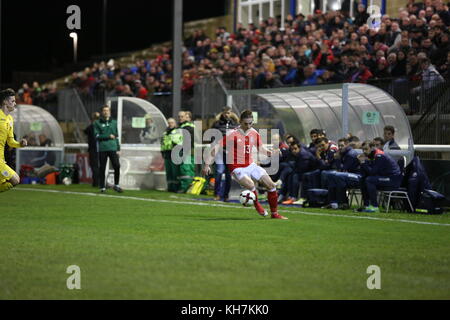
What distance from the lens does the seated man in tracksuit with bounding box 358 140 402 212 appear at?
17.9m

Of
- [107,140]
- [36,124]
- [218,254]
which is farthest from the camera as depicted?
[36,124]

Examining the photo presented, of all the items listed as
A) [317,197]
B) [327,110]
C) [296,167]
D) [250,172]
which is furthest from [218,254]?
[327,110]

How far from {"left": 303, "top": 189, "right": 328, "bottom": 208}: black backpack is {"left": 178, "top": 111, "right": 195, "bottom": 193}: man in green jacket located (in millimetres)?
6421

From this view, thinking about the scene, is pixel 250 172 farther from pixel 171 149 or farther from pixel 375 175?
pixel 171 149

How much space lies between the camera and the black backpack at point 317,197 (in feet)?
63.6

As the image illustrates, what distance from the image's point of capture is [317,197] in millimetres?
19500

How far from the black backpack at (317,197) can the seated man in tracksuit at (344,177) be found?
23cm

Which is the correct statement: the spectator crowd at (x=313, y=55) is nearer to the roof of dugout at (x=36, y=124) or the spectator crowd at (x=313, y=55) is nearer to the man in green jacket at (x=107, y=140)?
the roof of dugout at (x=36, y=124)

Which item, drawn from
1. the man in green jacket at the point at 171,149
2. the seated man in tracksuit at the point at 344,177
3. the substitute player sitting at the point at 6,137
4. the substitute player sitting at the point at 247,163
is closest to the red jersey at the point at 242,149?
the substitute player sitting at the point at 247,163

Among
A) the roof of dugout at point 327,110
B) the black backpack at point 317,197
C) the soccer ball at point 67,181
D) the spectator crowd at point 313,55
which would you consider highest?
the spectator crowd at point 313,55

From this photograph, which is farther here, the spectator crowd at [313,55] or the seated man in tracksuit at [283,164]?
the spectator crowd at [313,55]

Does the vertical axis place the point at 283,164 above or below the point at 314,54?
below

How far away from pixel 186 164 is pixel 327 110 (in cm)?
520

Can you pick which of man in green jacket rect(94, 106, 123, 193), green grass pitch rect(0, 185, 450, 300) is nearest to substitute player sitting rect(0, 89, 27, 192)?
green grass pitch rect(0, 185, 450, 300)
